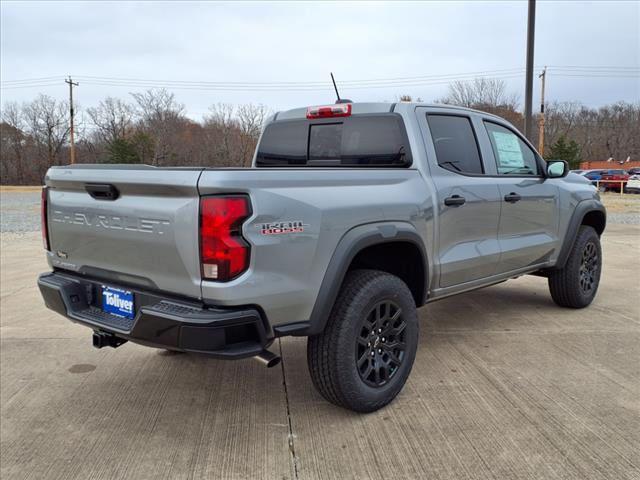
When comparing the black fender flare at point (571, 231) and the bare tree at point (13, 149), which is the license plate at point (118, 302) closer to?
the black fender flare at point (571, 231)

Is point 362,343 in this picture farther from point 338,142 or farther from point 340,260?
point 338,142

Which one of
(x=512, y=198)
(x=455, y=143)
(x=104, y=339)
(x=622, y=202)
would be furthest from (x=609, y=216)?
(x=104, y=339)

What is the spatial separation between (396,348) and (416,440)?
2.00ft

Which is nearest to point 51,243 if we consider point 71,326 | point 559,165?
point 71,326

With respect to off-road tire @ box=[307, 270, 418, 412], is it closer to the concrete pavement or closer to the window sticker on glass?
the concrete pavement

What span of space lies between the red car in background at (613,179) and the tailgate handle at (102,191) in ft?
91.9

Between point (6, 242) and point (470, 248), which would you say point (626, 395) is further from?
point (6, 242)

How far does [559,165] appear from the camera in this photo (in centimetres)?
479

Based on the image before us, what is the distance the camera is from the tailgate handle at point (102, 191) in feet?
9.39

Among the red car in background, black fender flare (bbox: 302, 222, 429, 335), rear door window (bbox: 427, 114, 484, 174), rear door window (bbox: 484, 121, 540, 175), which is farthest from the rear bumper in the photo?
the red car in background

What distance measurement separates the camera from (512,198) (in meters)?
4.34

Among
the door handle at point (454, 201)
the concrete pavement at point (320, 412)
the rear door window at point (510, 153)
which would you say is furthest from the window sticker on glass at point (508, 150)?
the concrete pavement at point (320, 412)

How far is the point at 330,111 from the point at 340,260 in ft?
5.23

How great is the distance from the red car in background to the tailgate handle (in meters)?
28.0
